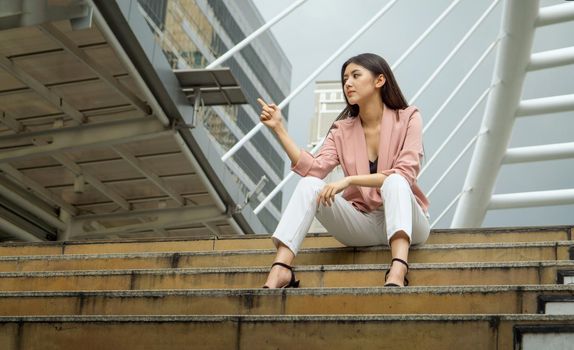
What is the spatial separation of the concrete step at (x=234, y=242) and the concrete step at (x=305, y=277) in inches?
41.6

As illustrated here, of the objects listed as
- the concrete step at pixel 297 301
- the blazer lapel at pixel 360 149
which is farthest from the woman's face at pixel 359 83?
the concrete step at pixel 297 301

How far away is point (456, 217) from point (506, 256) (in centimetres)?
1349

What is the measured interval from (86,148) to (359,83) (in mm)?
8465

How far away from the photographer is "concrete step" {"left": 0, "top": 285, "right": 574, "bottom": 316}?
13.3 feet

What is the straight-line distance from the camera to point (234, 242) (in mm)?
6641

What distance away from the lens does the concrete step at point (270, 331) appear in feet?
11.9

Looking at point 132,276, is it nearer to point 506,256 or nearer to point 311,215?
point 311,215

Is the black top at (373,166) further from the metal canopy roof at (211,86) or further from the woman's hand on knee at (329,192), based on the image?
the metal canopy roof at (211,86)

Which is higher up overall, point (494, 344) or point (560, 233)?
point (560, 233)

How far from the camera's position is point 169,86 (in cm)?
1211

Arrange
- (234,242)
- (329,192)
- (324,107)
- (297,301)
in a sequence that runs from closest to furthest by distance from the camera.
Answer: (297,301)
(329,192)
(234,242)
(324,107)

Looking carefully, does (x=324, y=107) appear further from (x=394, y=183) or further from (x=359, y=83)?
(x=394, y=183)

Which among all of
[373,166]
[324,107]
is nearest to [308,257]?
[373,166]

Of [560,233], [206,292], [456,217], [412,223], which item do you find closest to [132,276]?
[206,292]
